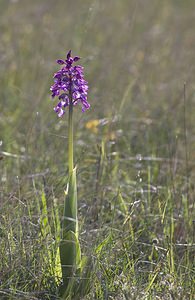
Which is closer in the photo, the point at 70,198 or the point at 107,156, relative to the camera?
the point at 70,198

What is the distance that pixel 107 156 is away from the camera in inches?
133

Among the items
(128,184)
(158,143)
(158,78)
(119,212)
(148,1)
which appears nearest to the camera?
(119,212)

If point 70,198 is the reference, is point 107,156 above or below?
above

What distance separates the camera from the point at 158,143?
160 inches

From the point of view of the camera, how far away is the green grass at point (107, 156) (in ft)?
8.19

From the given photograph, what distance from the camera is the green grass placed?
8.19ft

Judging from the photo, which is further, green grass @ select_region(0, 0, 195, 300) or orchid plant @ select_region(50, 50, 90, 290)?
green grass @ select_region(0, 0, 195, 300)

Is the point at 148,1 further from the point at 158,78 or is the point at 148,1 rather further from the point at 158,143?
the point at 158,143

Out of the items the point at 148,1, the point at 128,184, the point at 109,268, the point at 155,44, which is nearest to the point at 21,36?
the point at 155,44

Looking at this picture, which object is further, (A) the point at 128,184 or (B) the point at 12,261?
(A) the point at 128,184

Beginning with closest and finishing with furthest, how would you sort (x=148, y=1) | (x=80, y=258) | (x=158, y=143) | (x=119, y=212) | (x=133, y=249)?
(x=80, y=258) < (x=133, y=249) < (x=119, y=212) < (x=158, y=143) < (x=148, y=1)

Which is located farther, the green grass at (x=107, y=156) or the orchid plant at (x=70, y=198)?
the green grass at (x=107, y=156)

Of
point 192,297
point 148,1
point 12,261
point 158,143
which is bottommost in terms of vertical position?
point 192,297

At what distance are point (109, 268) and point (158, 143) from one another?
5.44ft
